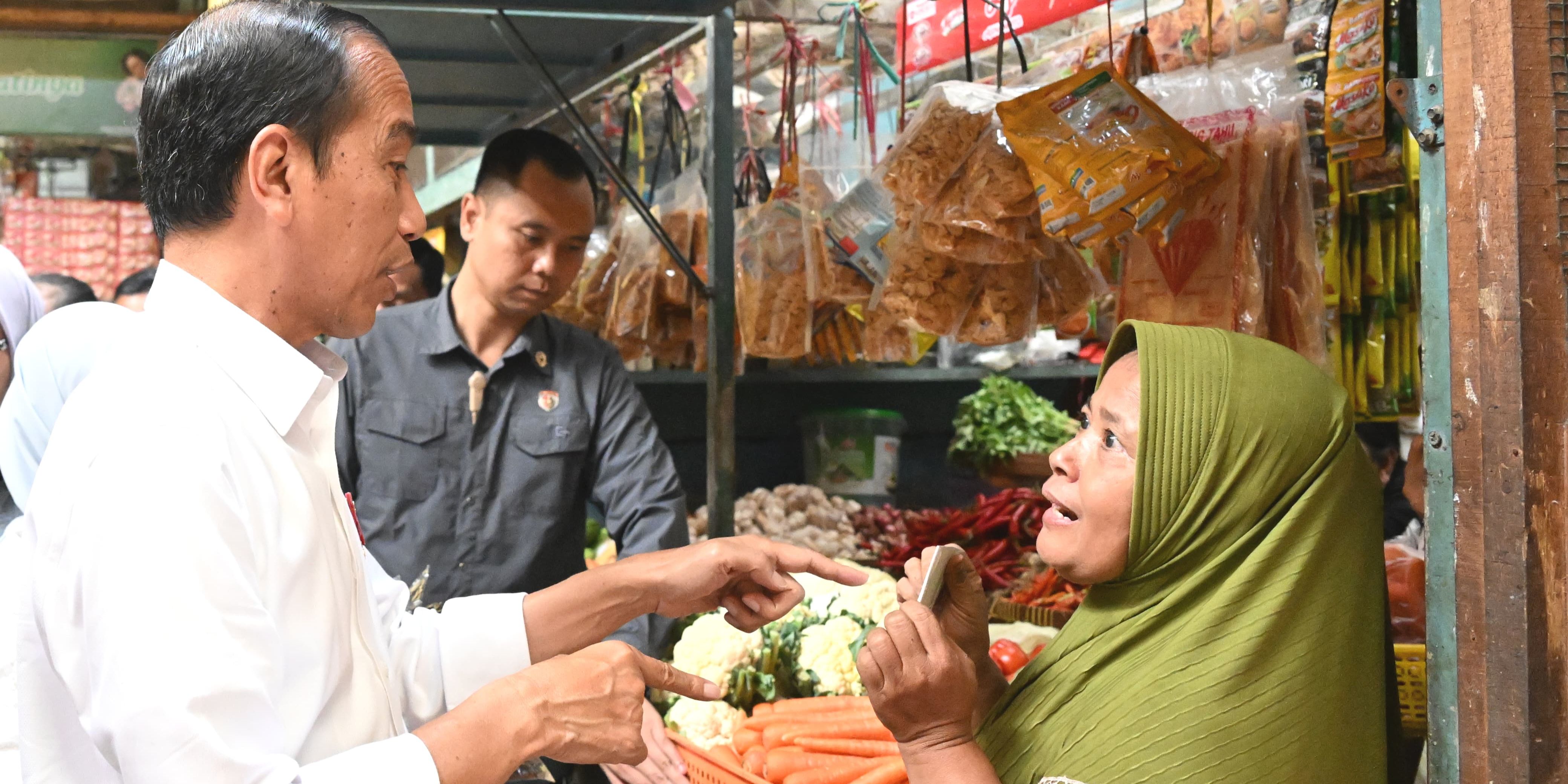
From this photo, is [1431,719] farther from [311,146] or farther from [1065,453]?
[311,146]

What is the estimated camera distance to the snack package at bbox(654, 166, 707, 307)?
12.4 ft

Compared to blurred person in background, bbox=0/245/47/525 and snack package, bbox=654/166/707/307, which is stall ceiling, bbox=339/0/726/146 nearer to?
snack package, bbox=654/166/707/307

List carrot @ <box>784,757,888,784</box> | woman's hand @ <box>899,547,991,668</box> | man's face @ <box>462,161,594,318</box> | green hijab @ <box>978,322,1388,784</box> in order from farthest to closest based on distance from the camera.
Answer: man's face @ <box>462,161,594,318</box> → carrot @ <box>784,757,888,784</box> → woman's hand @ <box>899,547,991,668</box> → green hijab @ <box>978,322,1388,784</box>

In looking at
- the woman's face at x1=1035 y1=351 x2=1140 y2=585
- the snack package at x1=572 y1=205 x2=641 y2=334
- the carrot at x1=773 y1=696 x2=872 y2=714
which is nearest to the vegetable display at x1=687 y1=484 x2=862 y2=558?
the snack package at x1=572 y1=205 x2=641 y2=334

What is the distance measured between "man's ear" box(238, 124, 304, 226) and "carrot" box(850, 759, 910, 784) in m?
1.63

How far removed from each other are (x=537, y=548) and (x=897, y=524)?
2691 mm

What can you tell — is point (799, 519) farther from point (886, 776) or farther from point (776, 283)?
point (886, 776)

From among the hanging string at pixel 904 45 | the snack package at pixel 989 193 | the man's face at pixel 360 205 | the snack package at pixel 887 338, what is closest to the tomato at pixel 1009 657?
the snack package at pixel 887 338

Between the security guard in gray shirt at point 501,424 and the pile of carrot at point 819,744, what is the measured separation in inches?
15.4

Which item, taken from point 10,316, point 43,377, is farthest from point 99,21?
point 43,377

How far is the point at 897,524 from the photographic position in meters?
5.50

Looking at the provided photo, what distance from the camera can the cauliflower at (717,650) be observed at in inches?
117

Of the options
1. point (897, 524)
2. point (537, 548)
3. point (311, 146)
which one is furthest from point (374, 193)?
point (897, 524)

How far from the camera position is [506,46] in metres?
3.84
